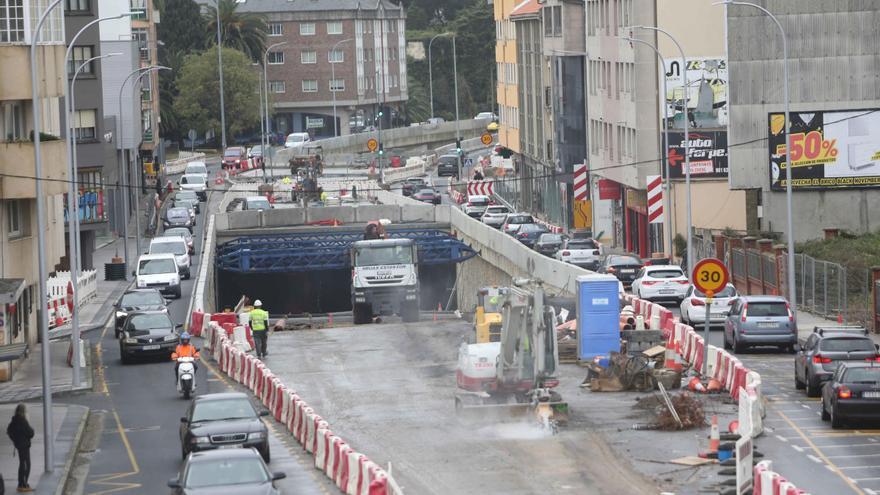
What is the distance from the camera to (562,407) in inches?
1249

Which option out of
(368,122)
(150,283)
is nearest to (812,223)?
(150,283)

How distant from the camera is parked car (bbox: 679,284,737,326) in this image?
47281 mm

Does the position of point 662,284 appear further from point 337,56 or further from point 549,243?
point 337,56

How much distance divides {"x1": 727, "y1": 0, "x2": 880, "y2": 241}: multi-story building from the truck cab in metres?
14.2

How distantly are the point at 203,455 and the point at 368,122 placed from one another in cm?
13934

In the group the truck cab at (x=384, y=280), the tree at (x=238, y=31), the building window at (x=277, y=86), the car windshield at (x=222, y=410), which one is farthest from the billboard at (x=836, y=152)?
the building window at (x=277, y=86)

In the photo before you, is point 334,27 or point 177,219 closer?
point 177,219

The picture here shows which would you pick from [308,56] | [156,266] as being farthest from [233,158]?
[156,266]

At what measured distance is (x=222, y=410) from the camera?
29.0 m

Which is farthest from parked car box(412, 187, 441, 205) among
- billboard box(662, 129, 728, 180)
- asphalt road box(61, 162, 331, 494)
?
asphalt road box(61, 162, 331, 494)

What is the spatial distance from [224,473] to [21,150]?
18003mm

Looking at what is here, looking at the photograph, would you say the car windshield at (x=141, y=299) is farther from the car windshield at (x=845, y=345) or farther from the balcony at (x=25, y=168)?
the car windshield at (x=845, y=345)

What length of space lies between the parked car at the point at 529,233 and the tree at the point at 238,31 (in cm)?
6545

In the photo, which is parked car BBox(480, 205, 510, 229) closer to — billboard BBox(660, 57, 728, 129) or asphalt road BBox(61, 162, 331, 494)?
billboard BBox(660, 57, 728, 129)
